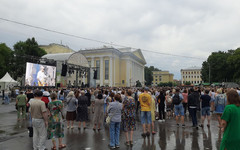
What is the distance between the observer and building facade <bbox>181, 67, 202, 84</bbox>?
110812 millimetres

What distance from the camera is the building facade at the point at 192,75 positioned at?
111 meters

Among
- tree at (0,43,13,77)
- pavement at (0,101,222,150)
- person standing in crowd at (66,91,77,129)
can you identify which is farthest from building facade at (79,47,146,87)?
pavement at (0,101,222,150)

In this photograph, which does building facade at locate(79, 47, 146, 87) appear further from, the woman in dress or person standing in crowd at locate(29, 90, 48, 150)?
person standing in crowd at locate(29, 90, 48, 150)

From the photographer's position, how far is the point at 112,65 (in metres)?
57.7

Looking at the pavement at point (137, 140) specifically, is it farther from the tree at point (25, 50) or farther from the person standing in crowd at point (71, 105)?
the tree at point (25, 50)

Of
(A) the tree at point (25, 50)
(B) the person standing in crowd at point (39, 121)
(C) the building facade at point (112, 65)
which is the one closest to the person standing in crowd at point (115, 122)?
(B) the person standing in crowd at point (39, 121)

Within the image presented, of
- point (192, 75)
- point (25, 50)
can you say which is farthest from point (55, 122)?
point (192, 75)

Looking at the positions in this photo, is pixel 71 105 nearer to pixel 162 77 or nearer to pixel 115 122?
pixel 115 122

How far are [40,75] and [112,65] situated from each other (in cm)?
3579

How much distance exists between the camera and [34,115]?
4.79m

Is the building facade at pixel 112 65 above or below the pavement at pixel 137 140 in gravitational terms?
above

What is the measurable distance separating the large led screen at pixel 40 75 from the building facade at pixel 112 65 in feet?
109

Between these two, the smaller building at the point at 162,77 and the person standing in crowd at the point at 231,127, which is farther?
the smaller building at the point at 162,77

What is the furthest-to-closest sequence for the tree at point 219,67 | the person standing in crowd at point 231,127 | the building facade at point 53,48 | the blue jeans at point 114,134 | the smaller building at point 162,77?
the smaller building at point 162,77 → the building facade at point 53,48 → the tree at point 219,67 → the blue jeans at point 114,134 → the person standing in crowd at point 231,127
